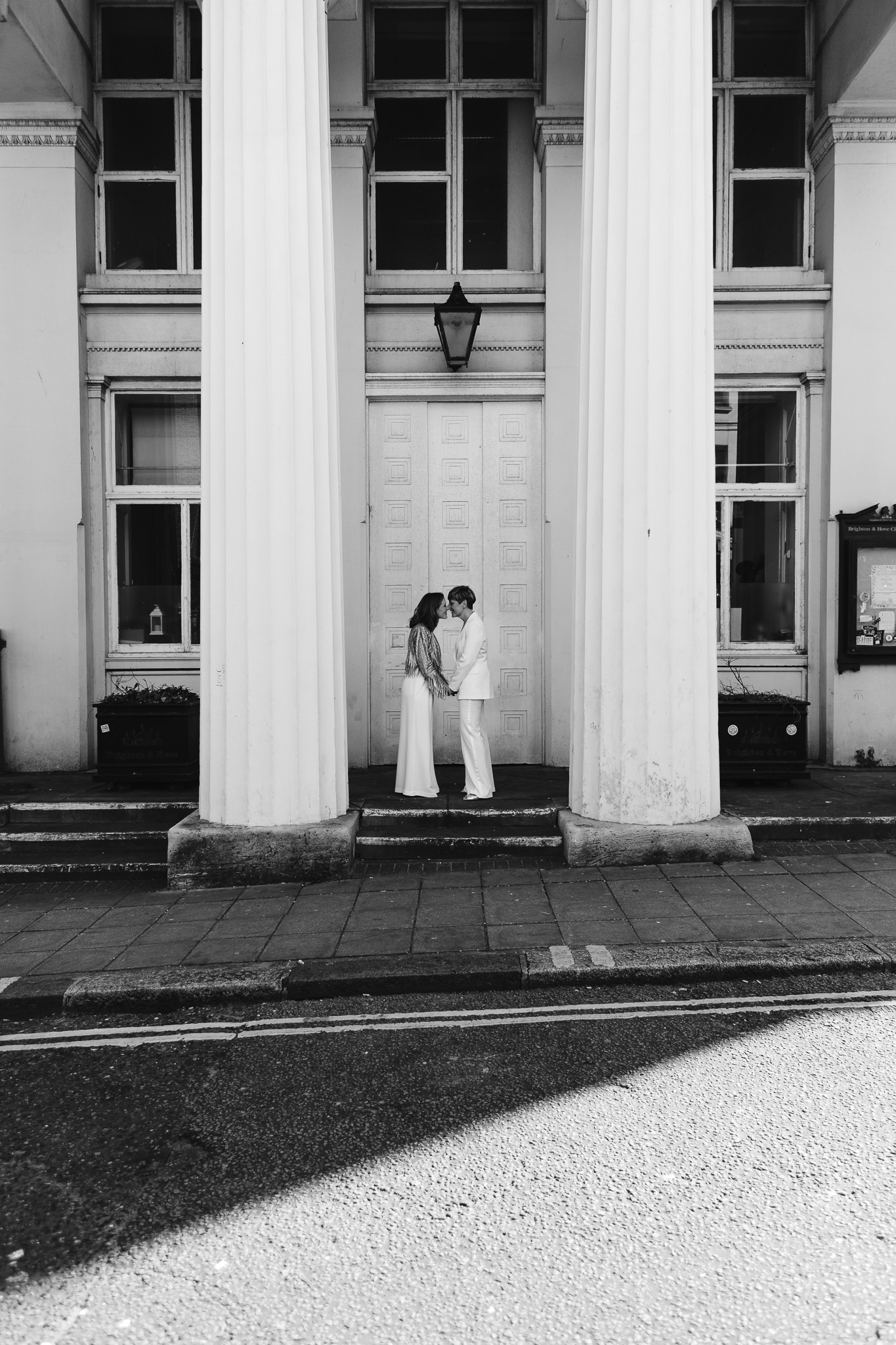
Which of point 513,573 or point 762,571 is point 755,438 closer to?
point 762,571

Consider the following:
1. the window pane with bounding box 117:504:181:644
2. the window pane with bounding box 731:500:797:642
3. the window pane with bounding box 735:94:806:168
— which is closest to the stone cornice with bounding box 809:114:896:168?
the window pane with bounding box 735:94:806:168

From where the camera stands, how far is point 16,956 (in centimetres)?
577

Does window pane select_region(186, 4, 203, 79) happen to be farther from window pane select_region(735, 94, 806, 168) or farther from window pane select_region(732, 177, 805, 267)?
window pane select_region(732, 177, 805, 267)

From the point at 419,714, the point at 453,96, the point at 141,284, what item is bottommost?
the point at 419,714

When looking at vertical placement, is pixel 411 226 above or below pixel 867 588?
above

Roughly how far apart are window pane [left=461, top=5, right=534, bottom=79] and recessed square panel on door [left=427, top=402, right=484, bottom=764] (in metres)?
3.61

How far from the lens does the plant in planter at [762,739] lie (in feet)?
31.3

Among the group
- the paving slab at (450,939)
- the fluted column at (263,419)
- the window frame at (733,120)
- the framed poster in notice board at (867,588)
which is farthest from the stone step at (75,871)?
the window frame at (733,120)

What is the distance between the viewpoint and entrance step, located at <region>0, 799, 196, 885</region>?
759cm

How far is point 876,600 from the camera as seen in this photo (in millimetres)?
10531

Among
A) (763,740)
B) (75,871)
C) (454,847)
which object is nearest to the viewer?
(75,871)

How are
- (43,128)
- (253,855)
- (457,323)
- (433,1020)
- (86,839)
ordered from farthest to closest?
(43,128), (457,323), (86,839), (253,855), (433,1020)

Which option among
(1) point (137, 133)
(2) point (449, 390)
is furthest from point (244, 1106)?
(1) point (137, 133)

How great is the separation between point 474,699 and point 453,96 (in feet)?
21.7
